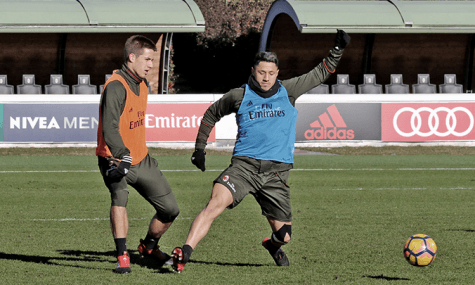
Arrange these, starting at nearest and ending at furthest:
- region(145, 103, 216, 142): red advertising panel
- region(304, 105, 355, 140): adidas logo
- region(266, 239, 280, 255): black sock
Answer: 1. region(266, 239, 280, 255): black sock
2. region(145, 103, 216, 142): red advertising panel
3. region(304, 105, 355, 140): adidas logo

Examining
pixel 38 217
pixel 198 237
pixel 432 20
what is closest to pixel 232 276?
pixel 198 237

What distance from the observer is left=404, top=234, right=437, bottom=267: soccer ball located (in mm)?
6176

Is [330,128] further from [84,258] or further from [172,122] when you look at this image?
[84,258]

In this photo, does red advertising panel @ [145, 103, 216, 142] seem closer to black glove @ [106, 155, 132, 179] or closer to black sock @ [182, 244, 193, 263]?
black glove @ [106, 155, 132, 179]

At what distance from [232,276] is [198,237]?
1.82ft

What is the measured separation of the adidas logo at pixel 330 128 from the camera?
2102cm

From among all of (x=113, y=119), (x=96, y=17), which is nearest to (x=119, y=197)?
(x=113, y=119)

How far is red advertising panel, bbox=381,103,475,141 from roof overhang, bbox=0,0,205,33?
8627 millimetres

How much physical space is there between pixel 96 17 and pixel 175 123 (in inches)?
287

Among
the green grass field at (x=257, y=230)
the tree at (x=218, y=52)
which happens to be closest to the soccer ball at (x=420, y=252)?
the green grass field at (x=257, y=230)

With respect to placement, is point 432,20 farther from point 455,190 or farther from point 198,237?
point 198,237

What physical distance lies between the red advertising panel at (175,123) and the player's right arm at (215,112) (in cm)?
1411

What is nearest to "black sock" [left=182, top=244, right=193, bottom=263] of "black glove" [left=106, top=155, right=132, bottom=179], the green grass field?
the green grass field

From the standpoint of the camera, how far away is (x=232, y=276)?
607cm
